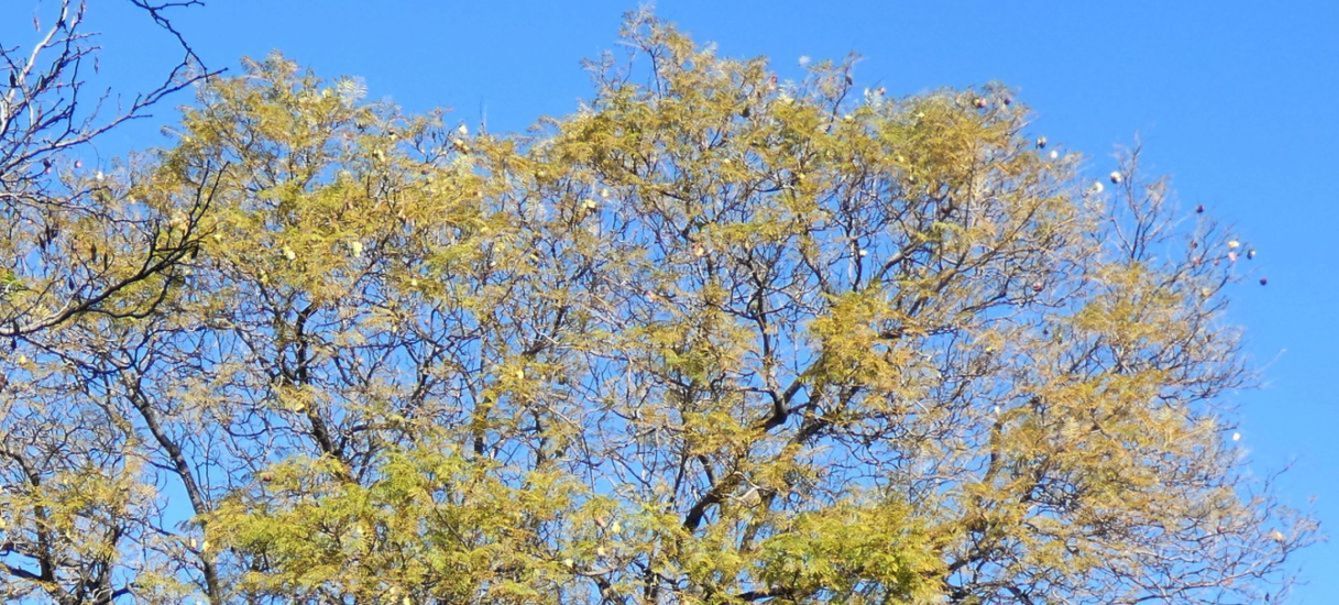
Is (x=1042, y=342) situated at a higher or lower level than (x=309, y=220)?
lower

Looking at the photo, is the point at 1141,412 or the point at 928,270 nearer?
the point at 1141,412

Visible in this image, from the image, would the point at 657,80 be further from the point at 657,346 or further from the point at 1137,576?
the point at 1137,576

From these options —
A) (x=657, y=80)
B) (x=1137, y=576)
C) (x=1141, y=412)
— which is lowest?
(x=1137, y=576)

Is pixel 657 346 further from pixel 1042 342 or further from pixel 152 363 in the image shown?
pixel 152 363

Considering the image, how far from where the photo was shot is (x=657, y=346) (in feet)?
27.8

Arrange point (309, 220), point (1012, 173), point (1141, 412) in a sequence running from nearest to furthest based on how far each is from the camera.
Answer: point (1141, 412)
point (309, 220)
point (1012, 173)

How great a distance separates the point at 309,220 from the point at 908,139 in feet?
13.1

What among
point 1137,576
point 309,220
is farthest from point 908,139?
point 309,220

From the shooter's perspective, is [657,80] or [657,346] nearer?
[657,346]

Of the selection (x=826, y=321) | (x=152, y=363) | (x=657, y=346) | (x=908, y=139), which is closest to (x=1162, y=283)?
(x=908, y=139)

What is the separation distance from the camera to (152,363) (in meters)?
8.50

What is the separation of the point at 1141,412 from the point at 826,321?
6.29 ft

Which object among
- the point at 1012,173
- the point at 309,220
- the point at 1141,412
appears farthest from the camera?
the point at 1012,173

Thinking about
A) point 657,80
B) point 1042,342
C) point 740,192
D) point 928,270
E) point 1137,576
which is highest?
point 657,80
